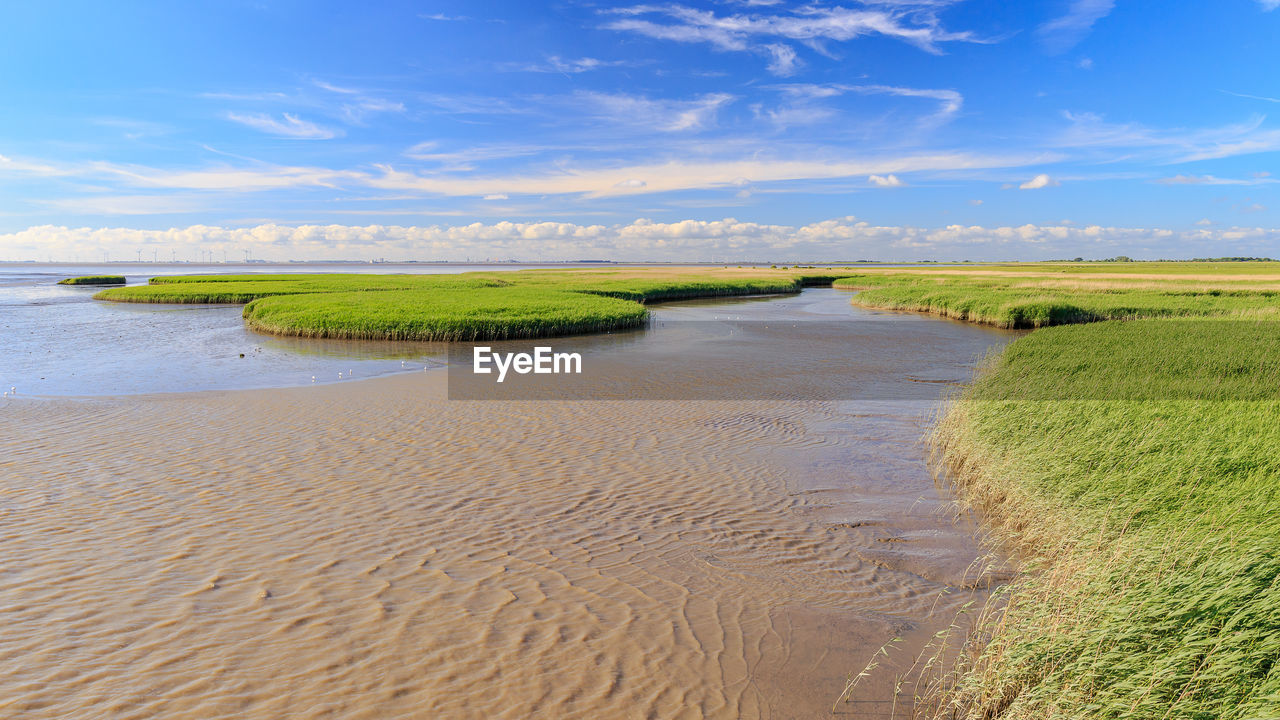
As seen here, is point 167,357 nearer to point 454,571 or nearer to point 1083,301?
point 454,571

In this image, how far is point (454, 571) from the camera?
841 centimetres

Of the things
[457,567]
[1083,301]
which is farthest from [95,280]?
[1083,301]

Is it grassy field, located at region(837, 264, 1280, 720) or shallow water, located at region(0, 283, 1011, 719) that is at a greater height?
grassy field, located at region(837, 264, 1280, 720)

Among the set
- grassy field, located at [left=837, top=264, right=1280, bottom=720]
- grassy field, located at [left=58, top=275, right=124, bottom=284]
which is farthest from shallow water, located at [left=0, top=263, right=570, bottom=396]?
grassy field, located at [left=58, top=275, right=124, bottom=284]

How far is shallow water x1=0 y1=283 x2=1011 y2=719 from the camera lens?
A: 241 inches

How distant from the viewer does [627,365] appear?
27000 millimetres

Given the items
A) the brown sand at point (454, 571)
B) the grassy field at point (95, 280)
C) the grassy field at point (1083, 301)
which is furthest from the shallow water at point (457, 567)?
the grassy field at point (95, 280)

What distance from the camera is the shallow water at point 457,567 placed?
6.11 m

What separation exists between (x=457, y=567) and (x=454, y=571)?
0.11 metres

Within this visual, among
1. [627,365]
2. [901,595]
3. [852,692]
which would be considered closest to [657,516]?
[901,595]

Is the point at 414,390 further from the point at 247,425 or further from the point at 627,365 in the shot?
the point at 627,365

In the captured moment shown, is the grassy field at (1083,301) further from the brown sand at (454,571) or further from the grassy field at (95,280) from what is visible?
the grassy field at (95,280)

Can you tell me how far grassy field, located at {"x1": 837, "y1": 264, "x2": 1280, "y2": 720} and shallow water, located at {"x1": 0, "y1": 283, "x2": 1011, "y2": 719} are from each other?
3.34 feet

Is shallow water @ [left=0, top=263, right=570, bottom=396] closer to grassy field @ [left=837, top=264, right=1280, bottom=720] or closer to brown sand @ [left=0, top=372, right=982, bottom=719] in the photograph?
brown sand @ [left=0, top=372, right=982, bottom=719]
